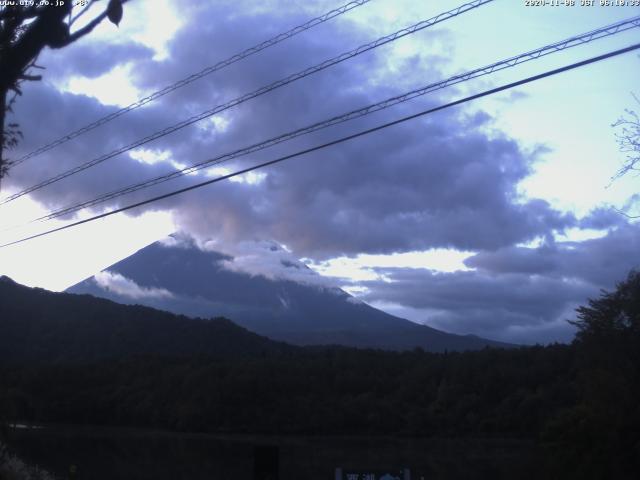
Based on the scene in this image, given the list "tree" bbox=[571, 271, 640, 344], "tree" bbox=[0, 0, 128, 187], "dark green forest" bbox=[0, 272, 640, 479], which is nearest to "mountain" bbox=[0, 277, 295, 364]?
"dark green forest" bbox=[0, 272, 640, 479]

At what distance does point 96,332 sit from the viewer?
77.9 m

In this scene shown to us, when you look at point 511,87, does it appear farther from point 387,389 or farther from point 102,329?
point 102,329

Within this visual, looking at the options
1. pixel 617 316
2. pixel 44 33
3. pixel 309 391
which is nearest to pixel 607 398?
pixel 617 316

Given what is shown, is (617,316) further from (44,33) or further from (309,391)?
(309,391)

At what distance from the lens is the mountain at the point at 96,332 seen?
66000 millimetres

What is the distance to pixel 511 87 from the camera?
10742 millimetres

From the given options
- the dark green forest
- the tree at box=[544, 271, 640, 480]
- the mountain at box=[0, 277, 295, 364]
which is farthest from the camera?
the mountain at box=[0, 277, 295, 364]

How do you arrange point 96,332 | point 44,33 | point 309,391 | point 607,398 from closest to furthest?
point 44,33 → point 607,398 → point 309,391 → point 96,332

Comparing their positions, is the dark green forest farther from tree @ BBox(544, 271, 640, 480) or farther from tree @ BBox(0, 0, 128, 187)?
tree @ BBox(0, 0, 128, 187)

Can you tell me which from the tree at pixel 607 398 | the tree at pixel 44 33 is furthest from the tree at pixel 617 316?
the tree at pixel 44 33

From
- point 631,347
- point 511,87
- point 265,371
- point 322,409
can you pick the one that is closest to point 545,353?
point 322,409

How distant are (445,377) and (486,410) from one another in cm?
611

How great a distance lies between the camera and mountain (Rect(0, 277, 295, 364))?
66.0 m

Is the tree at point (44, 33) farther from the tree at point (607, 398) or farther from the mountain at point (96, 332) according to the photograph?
the mountain at point (96, 332)
